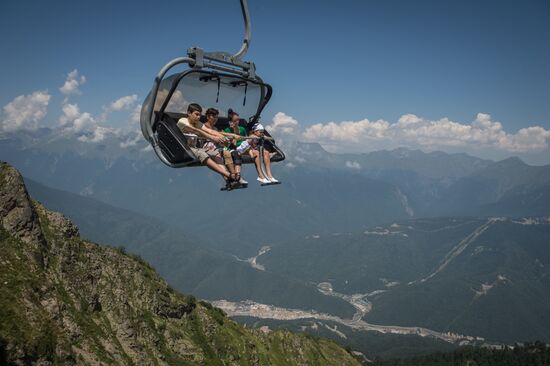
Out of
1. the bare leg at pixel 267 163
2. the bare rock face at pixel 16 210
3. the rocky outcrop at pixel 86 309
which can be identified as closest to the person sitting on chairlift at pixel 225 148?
the bare leg at pixel 267 163

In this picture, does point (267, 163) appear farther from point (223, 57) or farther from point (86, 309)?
point (86, 309)

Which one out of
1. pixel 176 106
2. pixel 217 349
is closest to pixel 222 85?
pixel 176 106

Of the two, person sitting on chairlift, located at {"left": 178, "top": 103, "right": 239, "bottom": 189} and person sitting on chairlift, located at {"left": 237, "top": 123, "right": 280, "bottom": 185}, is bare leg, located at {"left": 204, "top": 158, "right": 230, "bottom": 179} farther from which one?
person sitting on chairlift, located at {"left": 237, "top": 123, "right": 280, "bottom": 185}

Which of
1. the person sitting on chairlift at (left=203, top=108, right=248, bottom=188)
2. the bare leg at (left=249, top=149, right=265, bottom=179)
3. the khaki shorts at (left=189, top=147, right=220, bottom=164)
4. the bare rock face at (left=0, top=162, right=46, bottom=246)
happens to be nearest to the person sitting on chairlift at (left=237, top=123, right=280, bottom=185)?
the bare leg at (left=249, top=149, right=265, bottom=179)

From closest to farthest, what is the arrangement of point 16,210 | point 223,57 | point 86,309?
point 223,57 < point 16,210 < point 86,309

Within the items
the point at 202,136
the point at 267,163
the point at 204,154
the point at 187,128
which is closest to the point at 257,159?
the point at 267,163

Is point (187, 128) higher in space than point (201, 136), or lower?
higher

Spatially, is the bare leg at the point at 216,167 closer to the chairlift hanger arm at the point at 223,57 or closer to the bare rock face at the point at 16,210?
the chairlift hanger arm at the point at 223,57

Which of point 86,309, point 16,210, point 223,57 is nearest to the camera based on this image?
point 223,57
